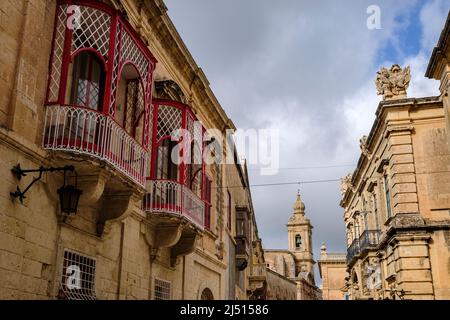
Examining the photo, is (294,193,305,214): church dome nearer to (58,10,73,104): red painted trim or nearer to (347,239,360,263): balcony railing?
(347,239,360,263): balcony railing

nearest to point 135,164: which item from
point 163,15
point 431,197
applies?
point 163,15

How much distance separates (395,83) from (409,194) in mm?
4462

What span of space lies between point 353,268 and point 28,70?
2450cm

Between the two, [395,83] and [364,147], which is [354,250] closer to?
[364,147]

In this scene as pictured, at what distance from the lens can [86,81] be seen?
28.4 ft

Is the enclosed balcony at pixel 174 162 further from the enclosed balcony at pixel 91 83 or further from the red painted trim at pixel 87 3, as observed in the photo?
the red painted trim at pixel 87 3

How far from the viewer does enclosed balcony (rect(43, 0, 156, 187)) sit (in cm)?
742

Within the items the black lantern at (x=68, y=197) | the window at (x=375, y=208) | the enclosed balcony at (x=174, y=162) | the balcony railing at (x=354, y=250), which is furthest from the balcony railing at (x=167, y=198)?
the balcony railing at (x=354, y=250)

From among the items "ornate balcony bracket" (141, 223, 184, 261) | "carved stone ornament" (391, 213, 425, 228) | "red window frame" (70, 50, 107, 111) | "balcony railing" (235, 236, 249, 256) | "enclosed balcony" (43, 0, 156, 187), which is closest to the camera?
"enclosed balcony" (43, 0, 156, 187)

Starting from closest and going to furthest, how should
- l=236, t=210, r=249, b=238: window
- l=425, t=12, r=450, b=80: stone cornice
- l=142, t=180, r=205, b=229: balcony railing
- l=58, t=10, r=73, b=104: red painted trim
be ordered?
l=58, t=10, r=73, b=104: red painted trim < l=142, t=180, r=205, b=229: balcony railing < l=425, t=12, r=450, b=80: stone cornice < l=236, t=210, r=249, b=238: window

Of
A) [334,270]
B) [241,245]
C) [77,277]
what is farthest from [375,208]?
[334,270]

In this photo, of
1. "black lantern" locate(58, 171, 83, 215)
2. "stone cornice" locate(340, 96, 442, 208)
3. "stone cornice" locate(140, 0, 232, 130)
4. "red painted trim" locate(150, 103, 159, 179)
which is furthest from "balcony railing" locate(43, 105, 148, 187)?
"stone cornice" locate(340, 96, 442, 208)

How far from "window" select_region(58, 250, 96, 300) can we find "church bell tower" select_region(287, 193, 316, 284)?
67.4 meters

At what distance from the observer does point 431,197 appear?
1816 cm
